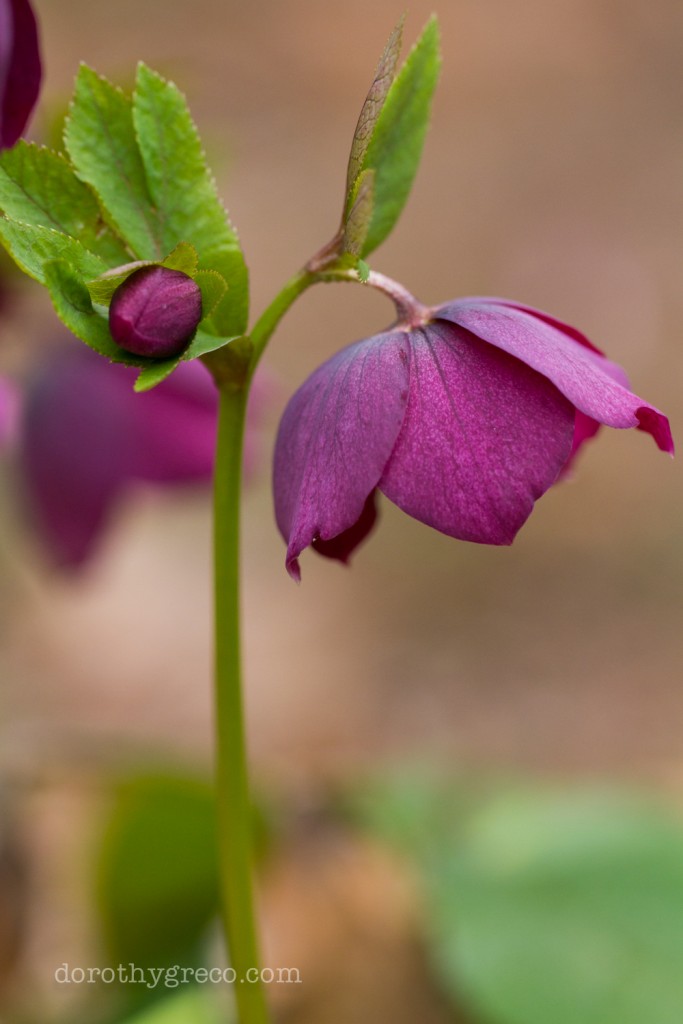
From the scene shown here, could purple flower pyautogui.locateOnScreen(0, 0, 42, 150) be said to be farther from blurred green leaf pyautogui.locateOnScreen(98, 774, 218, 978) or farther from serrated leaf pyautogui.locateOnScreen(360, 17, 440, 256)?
blurred green leaf pyautogui.locateOnScreen(98, 774, 218, 978)

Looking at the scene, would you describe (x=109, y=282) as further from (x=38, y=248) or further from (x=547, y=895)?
(x=547, y=895)

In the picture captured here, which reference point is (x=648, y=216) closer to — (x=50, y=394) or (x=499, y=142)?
(x=499, y=142)

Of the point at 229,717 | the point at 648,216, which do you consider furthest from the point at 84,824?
the point at 648,216

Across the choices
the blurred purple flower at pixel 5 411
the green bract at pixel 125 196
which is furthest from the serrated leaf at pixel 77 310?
the blurred purple flower at pixel 5 411

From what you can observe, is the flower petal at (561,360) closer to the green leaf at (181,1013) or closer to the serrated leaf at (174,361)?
the serrated leaf at (174,361)

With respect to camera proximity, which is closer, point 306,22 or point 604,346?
point 604,346

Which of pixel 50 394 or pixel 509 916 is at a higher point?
pixel 50 394

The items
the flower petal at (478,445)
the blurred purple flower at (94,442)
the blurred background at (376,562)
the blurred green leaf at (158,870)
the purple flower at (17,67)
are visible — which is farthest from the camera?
the blurred background at (376,562)
